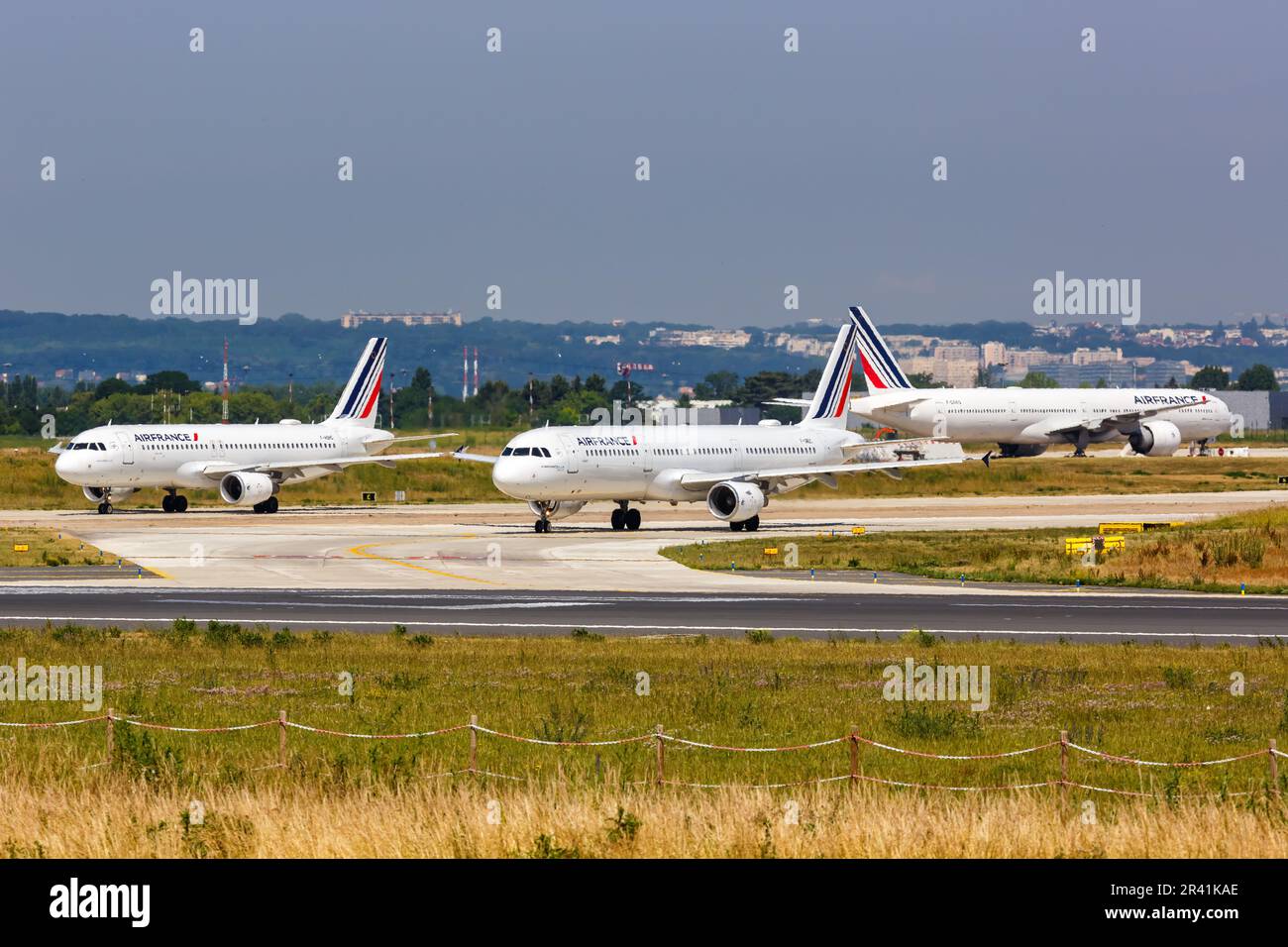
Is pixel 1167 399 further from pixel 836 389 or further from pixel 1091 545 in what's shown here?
pixel 1091 545

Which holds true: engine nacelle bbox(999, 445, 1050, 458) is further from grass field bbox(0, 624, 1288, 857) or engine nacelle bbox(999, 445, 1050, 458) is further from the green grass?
grass field bbox(0, 624, 1288, 857)

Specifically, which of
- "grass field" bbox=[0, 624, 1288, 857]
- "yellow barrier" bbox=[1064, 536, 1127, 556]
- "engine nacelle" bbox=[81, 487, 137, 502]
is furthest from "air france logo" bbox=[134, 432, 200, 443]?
"grass field" bbox=[0, 624, 1288, 857]

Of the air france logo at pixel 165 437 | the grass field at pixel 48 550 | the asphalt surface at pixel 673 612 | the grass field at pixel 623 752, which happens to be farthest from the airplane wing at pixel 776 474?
the grass field at pixel 623 752

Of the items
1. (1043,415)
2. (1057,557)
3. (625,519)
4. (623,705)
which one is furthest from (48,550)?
(1043,415)
